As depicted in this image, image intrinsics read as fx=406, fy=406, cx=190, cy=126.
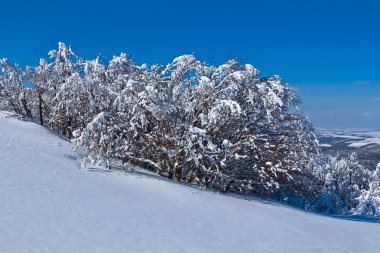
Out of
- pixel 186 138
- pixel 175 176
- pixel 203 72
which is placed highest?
pixel 203 72

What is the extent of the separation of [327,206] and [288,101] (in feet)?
26.5

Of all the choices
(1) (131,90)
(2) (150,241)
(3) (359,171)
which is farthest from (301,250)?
(3) (359,171)

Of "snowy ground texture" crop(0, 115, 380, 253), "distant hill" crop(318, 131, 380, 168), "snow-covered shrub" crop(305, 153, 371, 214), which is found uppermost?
"distant hill" crop(318, 131, 380, 168)

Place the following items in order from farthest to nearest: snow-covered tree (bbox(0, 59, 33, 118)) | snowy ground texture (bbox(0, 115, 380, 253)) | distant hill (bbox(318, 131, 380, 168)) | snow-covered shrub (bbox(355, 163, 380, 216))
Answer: distant hill (bbox(318, 131, 380, 168)), snow-covered shrub (bbox(355, 163, 380, 216)), snow-covered tree (bbox(0, 59, 33, 118)), snowy ground texture (bbox(0, 115, 380, 253))

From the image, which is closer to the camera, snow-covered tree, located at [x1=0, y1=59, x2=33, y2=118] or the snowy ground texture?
the snowy ground texture

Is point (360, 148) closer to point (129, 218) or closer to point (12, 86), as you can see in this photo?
point (12, 86)

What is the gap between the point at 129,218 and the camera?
580cm

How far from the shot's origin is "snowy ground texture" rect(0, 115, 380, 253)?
15.9ft

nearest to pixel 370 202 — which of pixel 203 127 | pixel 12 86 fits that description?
pixel 203 127

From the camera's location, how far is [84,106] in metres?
12.4

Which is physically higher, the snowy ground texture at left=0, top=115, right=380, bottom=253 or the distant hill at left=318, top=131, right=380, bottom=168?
the distant hill at left=318, top=131, right=380, bottom=168

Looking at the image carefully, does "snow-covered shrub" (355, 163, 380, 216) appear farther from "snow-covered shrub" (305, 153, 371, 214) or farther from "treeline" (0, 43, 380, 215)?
"treeline" (0, 43, 380, 215)

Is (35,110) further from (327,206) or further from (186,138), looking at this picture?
(327,206)

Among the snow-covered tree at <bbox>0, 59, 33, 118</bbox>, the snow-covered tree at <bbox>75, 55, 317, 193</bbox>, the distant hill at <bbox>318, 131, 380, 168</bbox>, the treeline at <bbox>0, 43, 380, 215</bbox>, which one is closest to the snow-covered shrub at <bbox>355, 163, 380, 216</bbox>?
the distant hill at <bbox>318, 131, 380, 168</bbox>
